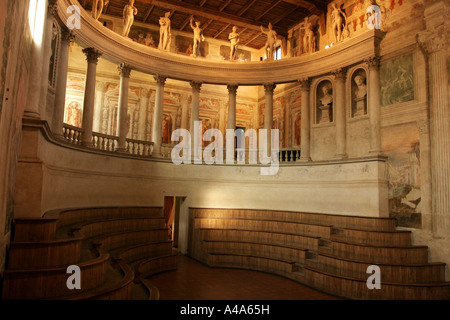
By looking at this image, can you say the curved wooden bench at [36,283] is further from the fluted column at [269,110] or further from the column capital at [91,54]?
the fluted column at [269,110]

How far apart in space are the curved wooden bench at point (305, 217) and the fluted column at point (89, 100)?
4.50 meters

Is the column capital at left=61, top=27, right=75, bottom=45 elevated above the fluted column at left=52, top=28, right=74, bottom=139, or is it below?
above

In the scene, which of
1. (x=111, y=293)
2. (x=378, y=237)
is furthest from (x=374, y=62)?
(x=111, y=293)

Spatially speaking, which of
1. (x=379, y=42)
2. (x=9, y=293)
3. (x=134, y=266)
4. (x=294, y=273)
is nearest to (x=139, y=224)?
(x=134, y=266)

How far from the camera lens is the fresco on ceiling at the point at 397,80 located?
35.0 feet

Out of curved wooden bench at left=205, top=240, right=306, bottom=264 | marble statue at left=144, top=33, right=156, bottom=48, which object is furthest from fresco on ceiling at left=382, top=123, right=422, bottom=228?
marble statue at left=144, top=33, right=156, bottom=48

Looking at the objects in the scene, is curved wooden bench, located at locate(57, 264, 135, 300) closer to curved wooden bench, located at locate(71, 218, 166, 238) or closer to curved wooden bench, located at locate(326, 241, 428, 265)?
curved wooden bench, located at locate(71, 218, 166, 238)

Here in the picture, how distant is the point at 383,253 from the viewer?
8.48 meters

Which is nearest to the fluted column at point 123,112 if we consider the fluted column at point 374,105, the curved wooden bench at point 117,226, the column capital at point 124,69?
the column capital at point 124,69

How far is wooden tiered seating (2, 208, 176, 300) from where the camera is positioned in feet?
13.8

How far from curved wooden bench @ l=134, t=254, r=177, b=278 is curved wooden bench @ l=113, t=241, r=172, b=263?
289 mm

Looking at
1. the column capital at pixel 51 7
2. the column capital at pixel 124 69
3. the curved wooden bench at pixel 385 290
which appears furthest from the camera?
the column capital at pixel 124 69
